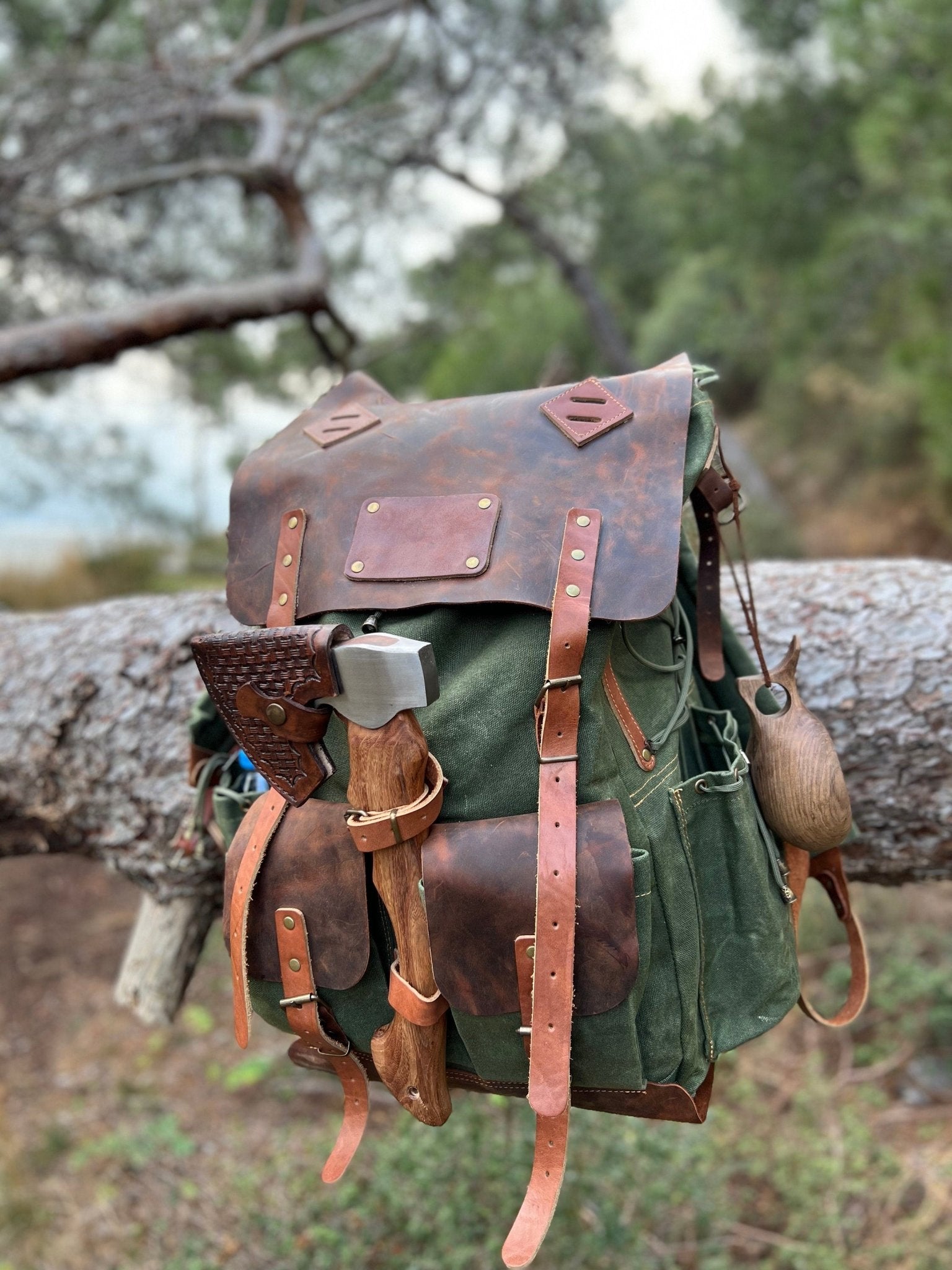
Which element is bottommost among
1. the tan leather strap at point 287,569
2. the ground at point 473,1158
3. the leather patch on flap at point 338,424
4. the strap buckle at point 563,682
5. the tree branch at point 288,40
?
the ground at point 473,1158

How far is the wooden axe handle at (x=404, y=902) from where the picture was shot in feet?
3.63

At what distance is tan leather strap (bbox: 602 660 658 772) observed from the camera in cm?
121

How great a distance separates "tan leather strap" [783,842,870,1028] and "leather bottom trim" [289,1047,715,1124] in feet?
0.90

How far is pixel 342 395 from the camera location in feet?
4.91

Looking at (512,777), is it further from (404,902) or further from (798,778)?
(798,778)

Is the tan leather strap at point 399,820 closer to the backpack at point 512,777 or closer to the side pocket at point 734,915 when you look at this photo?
the backpack at point 512,777

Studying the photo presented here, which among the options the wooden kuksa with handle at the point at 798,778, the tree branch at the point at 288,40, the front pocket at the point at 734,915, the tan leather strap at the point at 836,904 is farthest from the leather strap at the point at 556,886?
the tree branch at the point at 288,40

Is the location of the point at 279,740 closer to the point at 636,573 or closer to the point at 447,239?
the point at 636,573

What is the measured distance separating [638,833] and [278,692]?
1.58 feet

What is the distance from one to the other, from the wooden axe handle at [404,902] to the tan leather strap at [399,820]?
1 cm

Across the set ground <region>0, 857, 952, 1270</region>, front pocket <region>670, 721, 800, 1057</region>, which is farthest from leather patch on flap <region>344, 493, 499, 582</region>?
ground <region>0, 857, 952, 1270</region>

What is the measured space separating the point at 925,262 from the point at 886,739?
5494mm

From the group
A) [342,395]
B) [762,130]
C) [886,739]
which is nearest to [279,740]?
[342,395]

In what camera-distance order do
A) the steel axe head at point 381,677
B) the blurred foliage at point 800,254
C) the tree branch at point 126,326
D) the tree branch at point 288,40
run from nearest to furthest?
the steel axe head at point 381,677 → the tree branch at point 126,326 → the tree branch at point 288,40 → the blurred foliage at point 800,254
